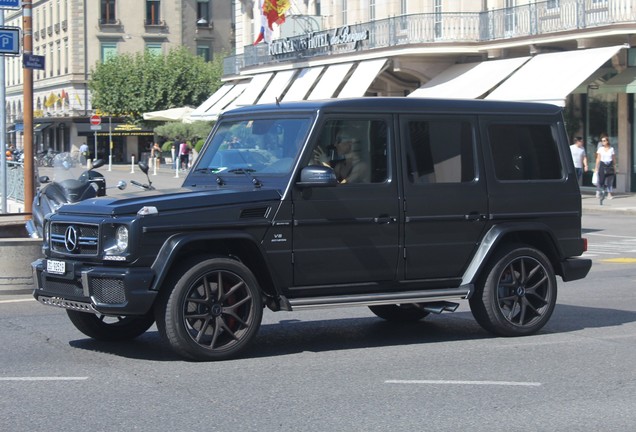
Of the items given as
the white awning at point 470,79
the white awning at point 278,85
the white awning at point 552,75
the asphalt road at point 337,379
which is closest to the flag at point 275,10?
the white awning at point 278,85

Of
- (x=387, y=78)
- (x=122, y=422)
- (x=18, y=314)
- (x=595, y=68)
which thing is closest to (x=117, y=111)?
(x=387, y=78)

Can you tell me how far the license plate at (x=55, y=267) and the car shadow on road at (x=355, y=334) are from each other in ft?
2.77

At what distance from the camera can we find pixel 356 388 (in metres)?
7.84

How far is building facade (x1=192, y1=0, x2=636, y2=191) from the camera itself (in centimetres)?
3447

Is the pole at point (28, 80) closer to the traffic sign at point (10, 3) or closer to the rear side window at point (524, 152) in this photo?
the traffic sign at point (10, 3)

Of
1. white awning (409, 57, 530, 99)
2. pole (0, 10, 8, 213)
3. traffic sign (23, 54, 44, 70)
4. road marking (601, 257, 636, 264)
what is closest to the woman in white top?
white awning (409, 57, 530, 99)

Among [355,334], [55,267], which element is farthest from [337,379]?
[55,267]

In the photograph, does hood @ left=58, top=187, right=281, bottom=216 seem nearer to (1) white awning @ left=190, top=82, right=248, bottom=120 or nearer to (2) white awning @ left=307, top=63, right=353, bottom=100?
(2) white awning @ left=307, top=63, right=353, bottom=100

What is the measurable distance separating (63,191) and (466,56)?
95.1 ft

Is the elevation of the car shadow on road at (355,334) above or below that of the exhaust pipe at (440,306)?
below

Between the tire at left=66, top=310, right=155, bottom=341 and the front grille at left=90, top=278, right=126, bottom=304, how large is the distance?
114cm

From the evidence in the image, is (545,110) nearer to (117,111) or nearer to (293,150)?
(293,150)

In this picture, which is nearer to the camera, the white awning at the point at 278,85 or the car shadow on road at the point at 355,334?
the car shadow on road at the point at 355,334

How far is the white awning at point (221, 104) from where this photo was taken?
52.8 metres
